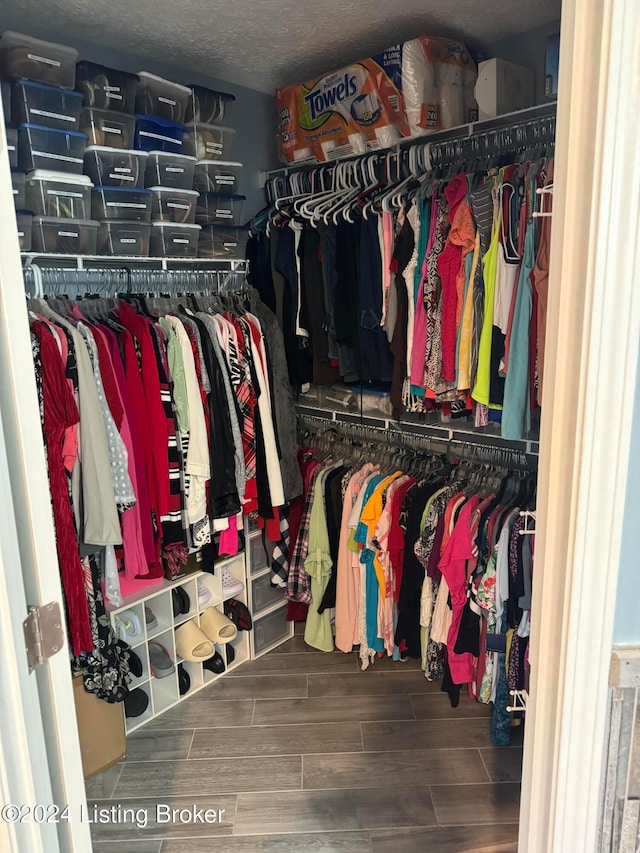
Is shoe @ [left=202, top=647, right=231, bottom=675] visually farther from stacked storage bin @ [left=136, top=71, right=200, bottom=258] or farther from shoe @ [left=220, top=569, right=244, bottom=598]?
stacked storage bin @ [left=136, top=71, right=200, bottom=258]

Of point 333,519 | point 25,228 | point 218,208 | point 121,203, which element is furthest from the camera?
point 333,519

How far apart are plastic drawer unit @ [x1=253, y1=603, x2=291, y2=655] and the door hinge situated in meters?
1.91

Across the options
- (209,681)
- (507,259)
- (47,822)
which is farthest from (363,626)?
(47,822)

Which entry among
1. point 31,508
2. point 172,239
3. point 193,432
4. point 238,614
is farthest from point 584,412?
point 238,614

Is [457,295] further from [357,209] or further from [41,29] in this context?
[41,29]

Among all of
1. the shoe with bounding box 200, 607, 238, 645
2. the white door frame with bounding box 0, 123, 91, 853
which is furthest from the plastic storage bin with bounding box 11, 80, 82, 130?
the shoe with bounding box 200, 607, 238, 645

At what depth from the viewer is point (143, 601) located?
7.90 ft

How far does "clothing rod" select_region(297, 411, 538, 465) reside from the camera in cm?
248

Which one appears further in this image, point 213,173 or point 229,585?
point 229,585

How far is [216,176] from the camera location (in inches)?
102

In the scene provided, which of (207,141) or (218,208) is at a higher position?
(207,141)

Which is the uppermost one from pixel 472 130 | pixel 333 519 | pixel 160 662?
pixel 472 130

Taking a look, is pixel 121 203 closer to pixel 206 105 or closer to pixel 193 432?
pixel 206 105

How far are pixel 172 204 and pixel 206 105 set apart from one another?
0.44m
